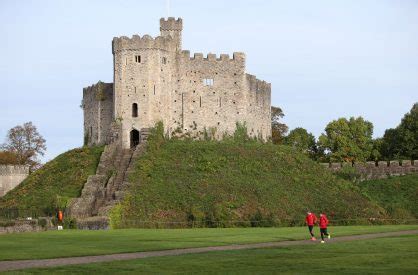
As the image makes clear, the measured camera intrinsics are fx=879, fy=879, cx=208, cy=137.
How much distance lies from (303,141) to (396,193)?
28.5 m

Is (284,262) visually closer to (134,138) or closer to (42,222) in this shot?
(42,222)

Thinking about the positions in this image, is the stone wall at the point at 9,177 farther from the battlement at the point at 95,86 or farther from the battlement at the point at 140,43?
the battlement at the point at 140,43

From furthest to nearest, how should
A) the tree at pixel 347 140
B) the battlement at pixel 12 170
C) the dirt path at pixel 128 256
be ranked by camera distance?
1. the tree at pixel 347 140
2. the battlement at pixel 12 170
3. the dirt path at pixel 128 256

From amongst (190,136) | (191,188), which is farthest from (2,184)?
(191,188)

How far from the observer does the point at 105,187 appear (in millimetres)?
59906

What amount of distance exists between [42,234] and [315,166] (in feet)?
94.7

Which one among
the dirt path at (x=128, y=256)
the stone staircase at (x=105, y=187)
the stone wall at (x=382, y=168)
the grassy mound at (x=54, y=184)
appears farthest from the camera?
the stone wall at (x=382, y=168)

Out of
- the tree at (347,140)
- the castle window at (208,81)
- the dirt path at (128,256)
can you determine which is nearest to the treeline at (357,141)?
the tree at (347,140)

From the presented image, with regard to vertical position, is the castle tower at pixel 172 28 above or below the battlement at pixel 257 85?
above

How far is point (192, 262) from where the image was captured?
27.6 metres

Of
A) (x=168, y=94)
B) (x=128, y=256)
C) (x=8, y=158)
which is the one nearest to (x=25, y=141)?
(x=8, y=158)

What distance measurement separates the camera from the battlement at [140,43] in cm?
6869

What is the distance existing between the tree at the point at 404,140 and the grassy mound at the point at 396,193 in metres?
13.8

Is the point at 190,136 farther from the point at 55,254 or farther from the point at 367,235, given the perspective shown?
the point at 55,254
